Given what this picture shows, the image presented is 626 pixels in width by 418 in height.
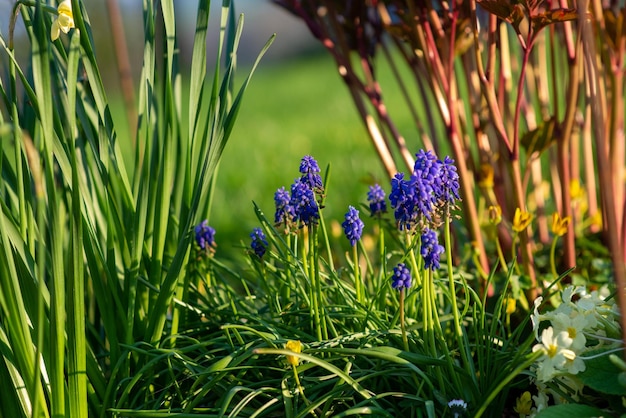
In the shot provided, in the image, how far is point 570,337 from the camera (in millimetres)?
1275

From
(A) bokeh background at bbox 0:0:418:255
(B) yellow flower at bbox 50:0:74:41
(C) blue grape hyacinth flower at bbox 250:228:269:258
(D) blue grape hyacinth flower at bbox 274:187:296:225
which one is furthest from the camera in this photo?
(A) bokeh background at bbox 0:0:418:255

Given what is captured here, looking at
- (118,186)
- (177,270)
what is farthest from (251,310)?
(118,186)

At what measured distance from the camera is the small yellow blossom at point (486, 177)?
193 centimetres

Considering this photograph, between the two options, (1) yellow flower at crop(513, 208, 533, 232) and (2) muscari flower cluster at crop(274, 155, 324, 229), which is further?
(1) yellow flower at crop(513, 208, 533, 232)

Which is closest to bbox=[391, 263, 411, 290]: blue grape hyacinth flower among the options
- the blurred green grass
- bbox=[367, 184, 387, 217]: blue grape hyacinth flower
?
bbox=[367, 184, 387, 217]: blue grape hyacinth flower

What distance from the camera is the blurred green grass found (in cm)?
352

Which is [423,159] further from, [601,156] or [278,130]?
[278,130]

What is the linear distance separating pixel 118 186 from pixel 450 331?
83 centimetres

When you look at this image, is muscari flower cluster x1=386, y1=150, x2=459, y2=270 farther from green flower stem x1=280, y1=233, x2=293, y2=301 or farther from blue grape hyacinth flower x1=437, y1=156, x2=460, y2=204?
green flower stem x1=280, y1=233, x2=293, y2=301

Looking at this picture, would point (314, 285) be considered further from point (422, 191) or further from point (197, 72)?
point (197, 72)

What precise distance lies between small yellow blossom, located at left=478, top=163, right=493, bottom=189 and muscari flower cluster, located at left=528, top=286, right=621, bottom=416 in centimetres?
57

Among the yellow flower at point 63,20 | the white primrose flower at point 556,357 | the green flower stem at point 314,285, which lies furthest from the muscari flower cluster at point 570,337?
the yellow flower at point 63,20

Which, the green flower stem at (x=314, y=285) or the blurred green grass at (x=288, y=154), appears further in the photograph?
the blurred green grass at (x=288, y=154)

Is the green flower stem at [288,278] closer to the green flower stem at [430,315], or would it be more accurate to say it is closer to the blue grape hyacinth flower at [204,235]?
the blue grape hyacinth flower at [204,235]
